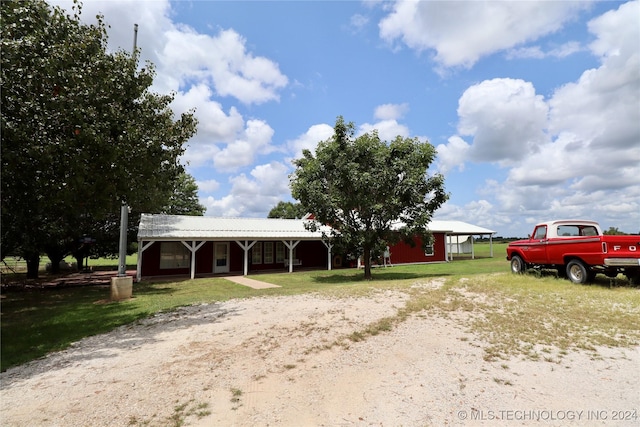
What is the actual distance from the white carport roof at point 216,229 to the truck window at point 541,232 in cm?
1284

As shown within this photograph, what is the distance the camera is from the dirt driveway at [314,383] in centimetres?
388

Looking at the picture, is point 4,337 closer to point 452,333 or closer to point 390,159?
point 452,333

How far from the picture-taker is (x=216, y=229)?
21547 millimetres

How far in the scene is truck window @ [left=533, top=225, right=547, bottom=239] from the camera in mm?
12680

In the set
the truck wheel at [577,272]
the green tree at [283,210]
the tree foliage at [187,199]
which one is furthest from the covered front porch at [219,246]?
the green tree at [283,210]

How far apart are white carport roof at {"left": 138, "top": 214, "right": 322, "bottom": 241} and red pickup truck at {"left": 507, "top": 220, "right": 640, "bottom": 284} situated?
41.6 feet

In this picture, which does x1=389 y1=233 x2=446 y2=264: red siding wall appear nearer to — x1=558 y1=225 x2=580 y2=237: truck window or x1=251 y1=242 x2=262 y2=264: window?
x1=251 y1=242 x2=262 y2=264: window

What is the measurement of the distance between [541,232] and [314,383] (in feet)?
39.4

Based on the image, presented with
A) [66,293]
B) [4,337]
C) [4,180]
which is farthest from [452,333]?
[66,293]

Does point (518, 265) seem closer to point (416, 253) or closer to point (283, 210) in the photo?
point (416, 253)

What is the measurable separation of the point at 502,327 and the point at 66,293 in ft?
54.7

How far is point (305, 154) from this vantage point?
1021 inches

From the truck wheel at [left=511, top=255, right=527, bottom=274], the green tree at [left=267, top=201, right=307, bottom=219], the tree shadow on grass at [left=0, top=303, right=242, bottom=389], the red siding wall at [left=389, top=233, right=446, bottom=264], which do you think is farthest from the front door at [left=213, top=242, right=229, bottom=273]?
the green tree at [left=267, top=201, right=307, bottom=219]

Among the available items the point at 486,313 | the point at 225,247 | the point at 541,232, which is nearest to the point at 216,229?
the point at 225,247
